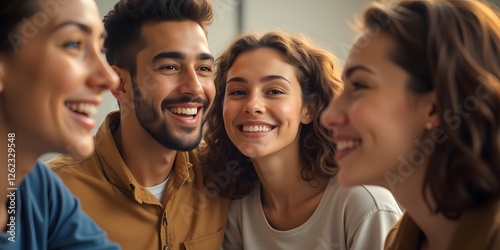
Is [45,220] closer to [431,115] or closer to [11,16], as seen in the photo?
[11,16]

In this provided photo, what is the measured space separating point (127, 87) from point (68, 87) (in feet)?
1.89

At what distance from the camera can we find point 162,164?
1366mm

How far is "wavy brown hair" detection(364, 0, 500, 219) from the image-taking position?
0.75 metres

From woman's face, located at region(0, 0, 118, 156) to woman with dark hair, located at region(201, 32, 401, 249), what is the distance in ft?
1.71

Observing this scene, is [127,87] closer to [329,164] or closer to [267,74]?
[267,74]

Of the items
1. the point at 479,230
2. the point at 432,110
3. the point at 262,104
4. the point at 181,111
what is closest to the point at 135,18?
the point at 181,111

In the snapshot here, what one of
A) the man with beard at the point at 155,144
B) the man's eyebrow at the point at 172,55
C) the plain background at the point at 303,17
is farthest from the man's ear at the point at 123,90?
the plain background at the point at 303,17

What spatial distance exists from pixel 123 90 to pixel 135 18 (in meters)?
0.20

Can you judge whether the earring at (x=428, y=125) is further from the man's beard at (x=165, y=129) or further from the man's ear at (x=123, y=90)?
the man's ear at (x=123, y=90)

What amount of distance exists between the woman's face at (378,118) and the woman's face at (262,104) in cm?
43

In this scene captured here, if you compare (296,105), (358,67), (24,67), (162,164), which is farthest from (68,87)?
(296,105)

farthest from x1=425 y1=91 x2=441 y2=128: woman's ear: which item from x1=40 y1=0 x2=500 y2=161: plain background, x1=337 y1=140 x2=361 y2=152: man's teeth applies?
x1=40 y1=0 x2=500 y2=161: plain background

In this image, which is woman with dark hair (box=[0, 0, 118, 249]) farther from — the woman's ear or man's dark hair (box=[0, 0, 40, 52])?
the woman's ear

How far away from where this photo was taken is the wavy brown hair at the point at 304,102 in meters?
1.38
